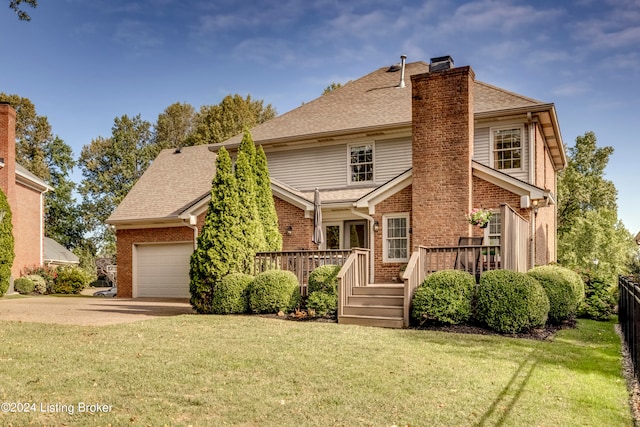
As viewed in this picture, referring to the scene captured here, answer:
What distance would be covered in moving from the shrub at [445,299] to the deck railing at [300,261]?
263 cm

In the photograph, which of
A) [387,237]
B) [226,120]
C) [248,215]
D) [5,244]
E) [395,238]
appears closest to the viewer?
[248,215]

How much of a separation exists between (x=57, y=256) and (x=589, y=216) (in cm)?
3503

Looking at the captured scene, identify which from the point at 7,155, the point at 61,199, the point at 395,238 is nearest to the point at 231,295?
the point at 395,238

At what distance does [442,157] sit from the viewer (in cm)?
1445

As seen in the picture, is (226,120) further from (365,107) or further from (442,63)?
(442,63)

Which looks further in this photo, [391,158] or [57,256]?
[57,256]

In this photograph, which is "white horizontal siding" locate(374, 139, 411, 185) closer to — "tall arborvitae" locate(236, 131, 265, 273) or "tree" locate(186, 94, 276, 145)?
"tall arborvitae" locate(236, 131, 265, 273)

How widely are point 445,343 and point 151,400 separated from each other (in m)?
5.09

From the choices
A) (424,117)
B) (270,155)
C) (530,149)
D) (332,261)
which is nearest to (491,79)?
(530,149)

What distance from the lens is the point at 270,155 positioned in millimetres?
19906

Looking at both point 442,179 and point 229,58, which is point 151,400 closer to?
point 442,179

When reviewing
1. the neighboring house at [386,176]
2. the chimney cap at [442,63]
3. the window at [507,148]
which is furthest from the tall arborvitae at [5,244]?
the window at [507,148]

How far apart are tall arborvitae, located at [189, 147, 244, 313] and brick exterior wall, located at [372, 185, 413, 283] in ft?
14.1

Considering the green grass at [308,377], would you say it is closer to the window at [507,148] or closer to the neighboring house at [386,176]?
the neighboring house at [386,176]
